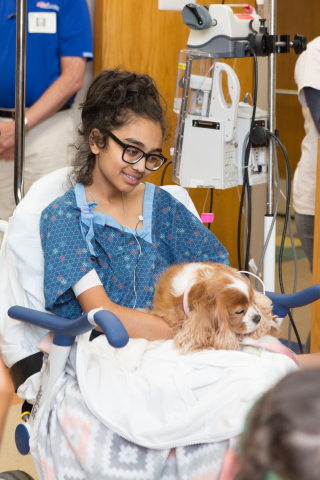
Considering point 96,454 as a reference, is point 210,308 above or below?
above

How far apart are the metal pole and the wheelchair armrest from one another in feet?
3.22

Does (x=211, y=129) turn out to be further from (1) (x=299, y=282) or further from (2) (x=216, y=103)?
(1) (x=299, y=282)

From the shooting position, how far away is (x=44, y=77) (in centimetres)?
288

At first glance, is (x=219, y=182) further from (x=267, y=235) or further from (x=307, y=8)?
(x=307, y=8)

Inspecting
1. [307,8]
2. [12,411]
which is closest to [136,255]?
[12,411]

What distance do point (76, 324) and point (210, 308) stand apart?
0.38m

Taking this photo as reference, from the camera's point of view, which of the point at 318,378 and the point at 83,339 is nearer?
the point at 318,378

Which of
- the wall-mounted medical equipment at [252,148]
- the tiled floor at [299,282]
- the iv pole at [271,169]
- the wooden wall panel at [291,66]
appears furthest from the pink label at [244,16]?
the wooden wall panel at [291,66]

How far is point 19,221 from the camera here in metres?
1.61

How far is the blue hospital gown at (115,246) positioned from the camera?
153 centimetres

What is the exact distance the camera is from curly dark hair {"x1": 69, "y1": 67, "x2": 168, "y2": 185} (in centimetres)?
164

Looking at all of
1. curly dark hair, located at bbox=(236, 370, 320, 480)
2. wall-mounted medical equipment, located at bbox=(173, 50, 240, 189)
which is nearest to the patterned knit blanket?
curly dark hair, located at bbox=(236, 370, 320, 480)

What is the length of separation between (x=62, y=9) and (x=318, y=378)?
2716mm

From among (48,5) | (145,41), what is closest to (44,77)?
(48,5)
